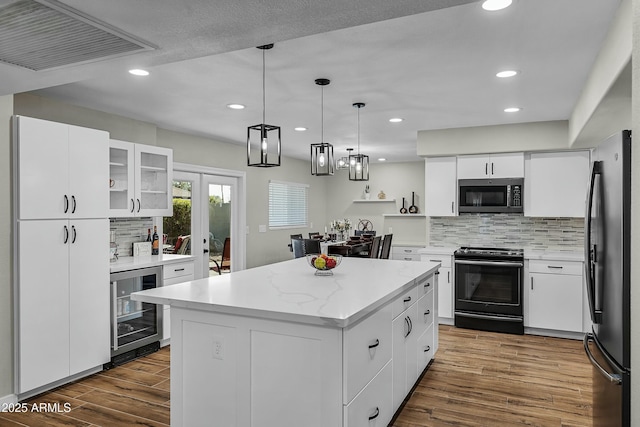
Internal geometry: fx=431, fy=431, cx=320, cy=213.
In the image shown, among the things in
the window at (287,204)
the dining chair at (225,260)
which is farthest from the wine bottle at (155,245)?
the window at (287,204)

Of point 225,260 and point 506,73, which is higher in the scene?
point 506,73

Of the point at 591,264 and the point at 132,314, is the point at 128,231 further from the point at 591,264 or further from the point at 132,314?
the point at 591,264

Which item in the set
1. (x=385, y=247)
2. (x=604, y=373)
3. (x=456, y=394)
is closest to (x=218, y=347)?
(x=604, y=373)

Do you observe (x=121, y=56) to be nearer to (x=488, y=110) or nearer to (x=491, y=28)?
(x=491, y=28)

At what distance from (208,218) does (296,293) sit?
389cm

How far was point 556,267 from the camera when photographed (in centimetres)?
486

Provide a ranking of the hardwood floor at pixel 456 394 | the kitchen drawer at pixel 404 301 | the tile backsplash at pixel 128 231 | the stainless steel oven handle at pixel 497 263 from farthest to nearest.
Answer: the stainless steel oven handle at pixel 497 263 → the tile backsplash at pixel 128 231 → the hardwood floor at pixel 456 394 → the kitchen drawer at pixel 404 301

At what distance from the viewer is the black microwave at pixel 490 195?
5.23 metres

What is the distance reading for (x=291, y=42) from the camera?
2.73m

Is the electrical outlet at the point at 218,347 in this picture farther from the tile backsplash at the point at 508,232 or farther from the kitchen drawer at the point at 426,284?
the tile backsplash at the point at 508,232

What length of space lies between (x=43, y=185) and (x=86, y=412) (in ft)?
5.53

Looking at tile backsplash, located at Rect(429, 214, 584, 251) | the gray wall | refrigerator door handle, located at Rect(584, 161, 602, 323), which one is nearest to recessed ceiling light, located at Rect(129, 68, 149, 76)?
the gray wall

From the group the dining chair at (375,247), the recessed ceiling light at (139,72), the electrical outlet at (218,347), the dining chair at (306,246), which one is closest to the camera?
the electrical outlet at (218,347)

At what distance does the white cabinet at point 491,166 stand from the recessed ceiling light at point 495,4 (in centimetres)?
333
